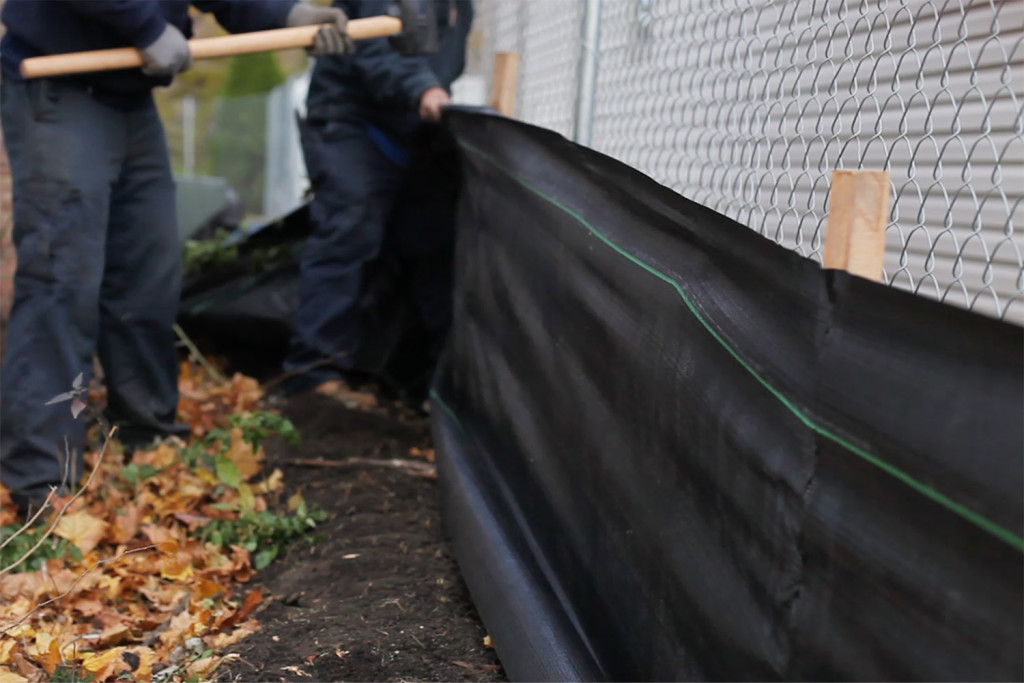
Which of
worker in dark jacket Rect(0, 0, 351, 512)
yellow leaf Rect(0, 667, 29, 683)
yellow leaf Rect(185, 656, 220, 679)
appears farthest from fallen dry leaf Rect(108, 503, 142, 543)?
yellow leaf Rect(0, 667, 29, 683)

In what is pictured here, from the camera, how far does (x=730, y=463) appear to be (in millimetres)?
1570

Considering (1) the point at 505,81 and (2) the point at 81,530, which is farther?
(1) the point at 505,81

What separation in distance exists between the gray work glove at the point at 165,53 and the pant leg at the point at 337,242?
1162 millimetres

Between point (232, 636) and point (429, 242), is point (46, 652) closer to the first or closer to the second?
point (232, 636)

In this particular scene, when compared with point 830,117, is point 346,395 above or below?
below

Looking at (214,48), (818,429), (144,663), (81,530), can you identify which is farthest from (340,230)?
(818,429)

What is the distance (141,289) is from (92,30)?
0.93 metres

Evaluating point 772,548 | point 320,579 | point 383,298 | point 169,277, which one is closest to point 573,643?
point 772,548

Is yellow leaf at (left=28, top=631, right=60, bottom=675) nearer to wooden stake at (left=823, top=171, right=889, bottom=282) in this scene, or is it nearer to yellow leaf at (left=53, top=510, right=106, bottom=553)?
yellow leaf at (left=53, top=510, right=106, bottom=553)

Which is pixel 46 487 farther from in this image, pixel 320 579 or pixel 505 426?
pixel 505 426

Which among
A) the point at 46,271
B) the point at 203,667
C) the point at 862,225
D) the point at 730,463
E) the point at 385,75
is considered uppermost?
the point at 385,75

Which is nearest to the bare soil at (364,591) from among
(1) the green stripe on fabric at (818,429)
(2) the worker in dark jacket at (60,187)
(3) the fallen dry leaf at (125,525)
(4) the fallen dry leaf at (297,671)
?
Answer: (4) the fallen dry leaf at (297,671)

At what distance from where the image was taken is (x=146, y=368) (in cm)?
407

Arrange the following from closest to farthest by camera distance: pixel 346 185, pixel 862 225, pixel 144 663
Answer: pixel 862 225 → pixel 144 663 → pixel 346 185
